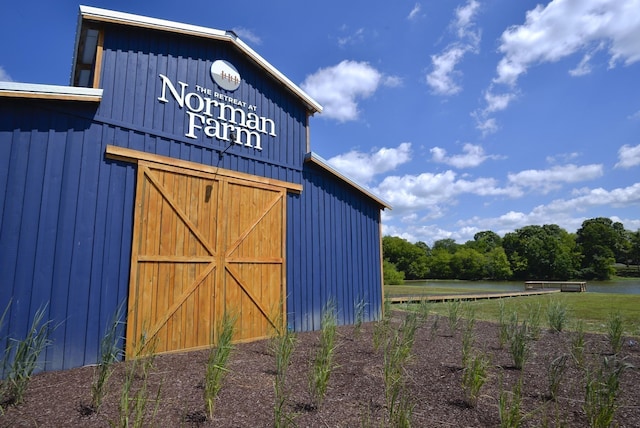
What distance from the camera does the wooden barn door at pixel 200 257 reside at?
16.5 feet

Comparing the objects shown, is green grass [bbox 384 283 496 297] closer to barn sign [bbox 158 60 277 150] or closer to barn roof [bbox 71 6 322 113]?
barn roof [bbox 71 6 322 113]

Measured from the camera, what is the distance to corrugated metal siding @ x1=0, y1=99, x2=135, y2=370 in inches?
163

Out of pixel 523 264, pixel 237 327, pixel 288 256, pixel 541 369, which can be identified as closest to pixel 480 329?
pixel 541 369

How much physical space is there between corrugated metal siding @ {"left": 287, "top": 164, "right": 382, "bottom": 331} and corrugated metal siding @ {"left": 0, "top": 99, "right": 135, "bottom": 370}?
298 centimetres

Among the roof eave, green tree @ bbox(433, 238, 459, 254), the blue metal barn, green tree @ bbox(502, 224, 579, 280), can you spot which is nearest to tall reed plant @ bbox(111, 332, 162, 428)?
the blue metal barn

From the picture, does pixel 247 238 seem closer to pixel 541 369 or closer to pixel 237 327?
pixel 237 327

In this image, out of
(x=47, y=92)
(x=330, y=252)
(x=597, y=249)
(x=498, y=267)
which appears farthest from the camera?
(x=498, y=267)

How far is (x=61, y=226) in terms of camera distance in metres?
4.43

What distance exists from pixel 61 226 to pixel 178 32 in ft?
11.2

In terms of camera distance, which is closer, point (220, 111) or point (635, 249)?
point (220, 111)

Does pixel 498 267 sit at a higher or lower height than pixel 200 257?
higher

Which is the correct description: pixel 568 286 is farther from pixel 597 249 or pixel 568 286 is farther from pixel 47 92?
pixel 597 249

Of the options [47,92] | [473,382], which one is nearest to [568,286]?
[473,382]

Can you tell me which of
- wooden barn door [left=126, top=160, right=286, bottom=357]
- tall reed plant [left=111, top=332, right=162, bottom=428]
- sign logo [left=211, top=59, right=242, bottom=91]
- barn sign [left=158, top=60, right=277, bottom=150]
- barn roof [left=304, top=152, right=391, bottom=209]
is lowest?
tall reed plant [left=111, top=332, right=162, bottom=428]
